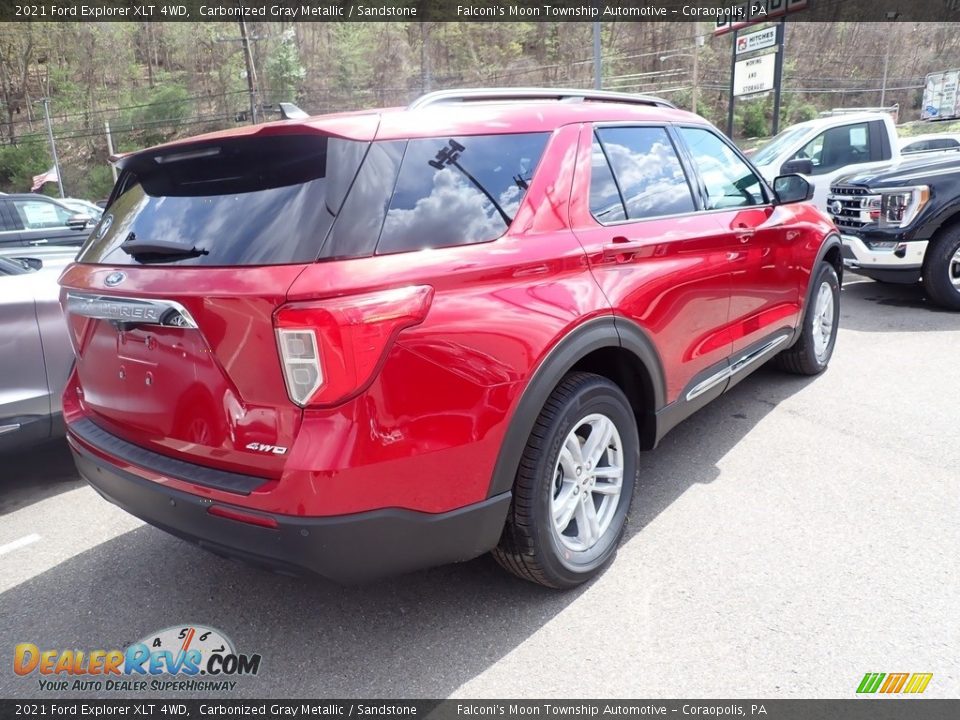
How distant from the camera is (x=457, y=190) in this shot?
2195mm

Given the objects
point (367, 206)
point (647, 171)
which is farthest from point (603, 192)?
point (367, 206)

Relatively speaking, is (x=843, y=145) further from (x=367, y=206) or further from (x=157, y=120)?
(x=157, y=120)

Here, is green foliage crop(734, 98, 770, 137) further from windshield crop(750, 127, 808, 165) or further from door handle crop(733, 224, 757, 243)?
door handle crop(733, 224, 757, 243)

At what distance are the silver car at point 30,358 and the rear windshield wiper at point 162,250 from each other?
73.5 inches

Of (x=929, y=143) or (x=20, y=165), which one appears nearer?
(x=929, y=143)

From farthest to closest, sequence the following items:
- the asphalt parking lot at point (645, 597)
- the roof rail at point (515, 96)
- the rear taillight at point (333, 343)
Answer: the roof rail at point (515, 96)
the asphalt parking lot at point (645, 597)
the rear taillight at point (333, 343)

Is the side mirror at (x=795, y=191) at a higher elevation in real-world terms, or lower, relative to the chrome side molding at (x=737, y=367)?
higher

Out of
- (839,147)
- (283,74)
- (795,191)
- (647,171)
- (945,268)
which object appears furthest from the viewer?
(283,74)

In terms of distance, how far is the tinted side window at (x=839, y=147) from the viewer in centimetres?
922

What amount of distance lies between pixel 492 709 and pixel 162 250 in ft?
5.93

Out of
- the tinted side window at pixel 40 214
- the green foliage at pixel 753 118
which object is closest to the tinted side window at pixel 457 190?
the tinted side window at pixel 40 214

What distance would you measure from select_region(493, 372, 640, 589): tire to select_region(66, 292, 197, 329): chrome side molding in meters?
1.21

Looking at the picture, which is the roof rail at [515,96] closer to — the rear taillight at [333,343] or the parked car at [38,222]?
the rear taillight at [333,343]

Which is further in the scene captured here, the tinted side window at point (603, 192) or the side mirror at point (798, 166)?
the side mirror at point (798, 166)
